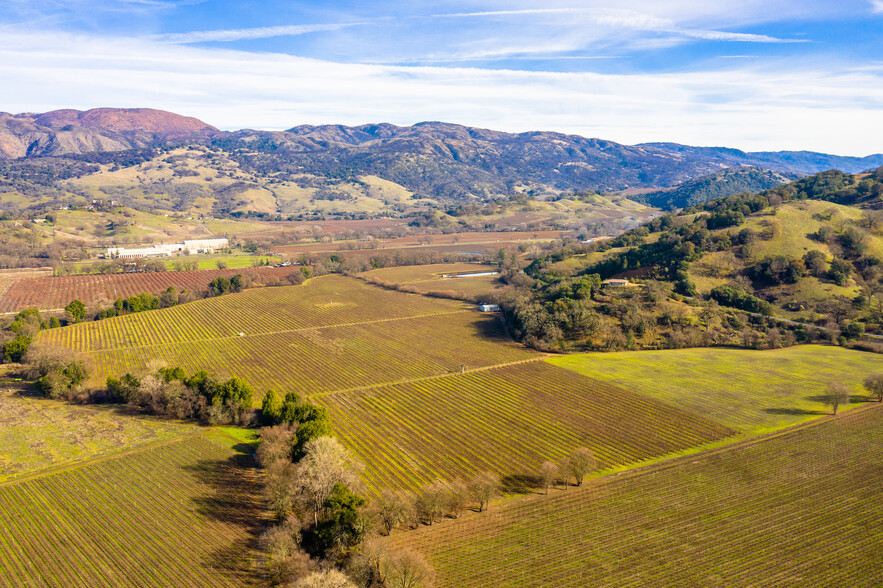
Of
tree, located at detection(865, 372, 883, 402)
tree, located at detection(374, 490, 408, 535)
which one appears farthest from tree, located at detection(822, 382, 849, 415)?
tree, located at detection(374, 490, 408, 535)

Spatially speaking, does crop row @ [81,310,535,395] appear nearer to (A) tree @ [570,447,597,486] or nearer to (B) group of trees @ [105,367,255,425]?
(B) group of trees @ [105,367,255,425]

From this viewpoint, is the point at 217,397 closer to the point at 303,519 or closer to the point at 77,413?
the point at 77,413

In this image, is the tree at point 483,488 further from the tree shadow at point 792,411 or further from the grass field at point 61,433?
the tree shadow at point 792,411

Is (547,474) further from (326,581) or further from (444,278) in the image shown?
(444,278)

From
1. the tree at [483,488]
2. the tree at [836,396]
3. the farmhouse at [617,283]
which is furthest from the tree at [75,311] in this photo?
the tree at [836,396]

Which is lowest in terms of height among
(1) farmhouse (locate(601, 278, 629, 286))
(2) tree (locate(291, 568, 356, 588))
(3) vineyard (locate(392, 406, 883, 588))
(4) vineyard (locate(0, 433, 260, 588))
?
(4) vineyard (locate(0, 433, 260, 588))
